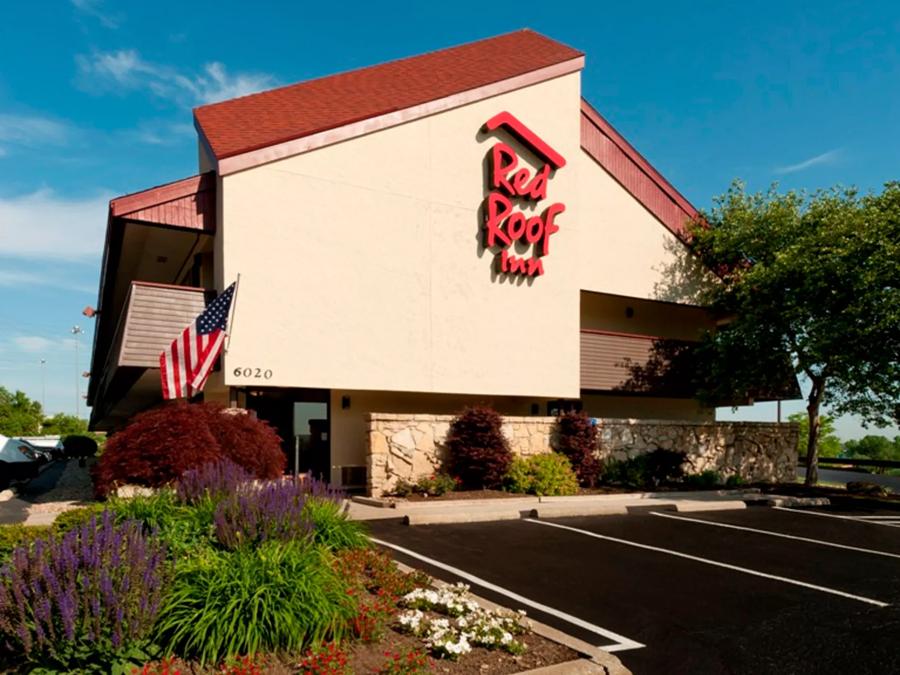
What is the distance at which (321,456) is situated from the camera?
723 inches

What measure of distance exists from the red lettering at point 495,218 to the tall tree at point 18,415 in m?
69.6

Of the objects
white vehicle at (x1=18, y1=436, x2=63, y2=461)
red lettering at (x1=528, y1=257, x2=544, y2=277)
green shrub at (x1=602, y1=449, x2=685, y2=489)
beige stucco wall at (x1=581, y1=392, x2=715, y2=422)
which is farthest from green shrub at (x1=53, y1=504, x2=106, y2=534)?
white vehicle at (x1=18, y1=436, x2=63, y2=461)

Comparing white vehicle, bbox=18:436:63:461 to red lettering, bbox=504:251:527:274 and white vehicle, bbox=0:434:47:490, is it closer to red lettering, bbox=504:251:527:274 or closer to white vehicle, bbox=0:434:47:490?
white vehicle, bbox=0:434:47:490

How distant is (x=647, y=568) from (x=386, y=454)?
839 cm

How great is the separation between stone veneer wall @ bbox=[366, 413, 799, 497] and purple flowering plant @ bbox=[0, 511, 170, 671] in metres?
11.4

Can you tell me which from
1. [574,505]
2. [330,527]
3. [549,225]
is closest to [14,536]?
[330,527]

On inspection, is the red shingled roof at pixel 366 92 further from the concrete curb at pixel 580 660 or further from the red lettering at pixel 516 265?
the concrete curb at pixel 580 660

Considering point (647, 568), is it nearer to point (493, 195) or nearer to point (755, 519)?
point (755, 519)

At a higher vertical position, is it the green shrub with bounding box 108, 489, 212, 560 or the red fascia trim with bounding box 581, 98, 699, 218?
the red fascia trim with bounding box 581, 98, 699, 218

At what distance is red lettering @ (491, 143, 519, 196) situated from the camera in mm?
18578

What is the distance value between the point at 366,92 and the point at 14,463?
17.1m

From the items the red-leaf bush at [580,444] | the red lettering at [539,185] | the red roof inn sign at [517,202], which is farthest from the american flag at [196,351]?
the red-leaf bush at [580,444]

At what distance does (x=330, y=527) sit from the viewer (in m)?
8.23

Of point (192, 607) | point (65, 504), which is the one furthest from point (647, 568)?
point (65, 504)
